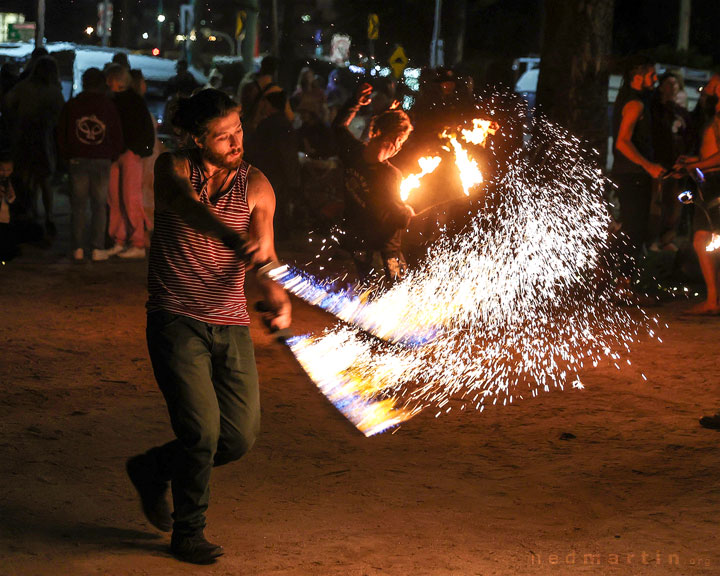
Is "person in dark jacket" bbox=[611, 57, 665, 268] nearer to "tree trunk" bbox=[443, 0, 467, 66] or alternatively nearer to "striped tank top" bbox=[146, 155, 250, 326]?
"striped tank top" bbox=[146, 155, 250, 326]

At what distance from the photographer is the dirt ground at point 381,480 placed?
434 centimetres

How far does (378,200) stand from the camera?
25.3 ft

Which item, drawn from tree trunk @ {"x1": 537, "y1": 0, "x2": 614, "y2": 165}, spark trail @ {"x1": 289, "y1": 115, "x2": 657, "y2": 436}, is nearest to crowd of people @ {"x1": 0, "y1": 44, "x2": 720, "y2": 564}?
tree trunk @ {"x1": 537, "y1": 0, "x2": 614, "y2": 165}

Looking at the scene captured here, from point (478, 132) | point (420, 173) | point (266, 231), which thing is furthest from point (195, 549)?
point (478, 132)

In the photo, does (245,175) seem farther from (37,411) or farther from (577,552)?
(37,411)

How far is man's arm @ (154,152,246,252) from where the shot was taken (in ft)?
13.2

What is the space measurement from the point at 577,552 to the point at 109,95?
28.0 feet

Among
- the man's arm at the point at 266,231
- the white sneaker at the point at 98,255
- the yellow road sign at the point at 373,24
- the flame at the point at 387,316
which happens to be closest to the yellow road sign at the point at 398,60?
the yellow road sign at the point at 373,24

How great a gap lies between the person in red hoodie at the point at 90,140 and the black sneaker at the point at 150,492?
7.35 m

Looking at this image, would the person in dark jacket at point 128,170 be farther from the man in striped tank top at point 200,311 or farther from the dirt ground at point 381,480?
the man in striped tank top at point 200,311

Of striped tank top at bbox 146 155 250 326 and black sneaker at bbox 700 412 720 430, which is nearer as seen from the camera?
striped tank top at bbox 146 155 250 326

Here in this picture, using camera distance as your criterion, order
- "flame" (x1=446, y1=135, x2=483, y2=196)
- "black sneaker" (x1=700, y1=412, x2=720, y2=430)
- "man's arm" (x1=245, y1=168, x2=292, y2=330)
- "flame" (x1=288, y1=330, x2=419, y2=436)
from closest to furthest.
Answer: "man's arm" (x1=245, y1=168, x2=292, y2=330), "black sneaker" (x1=700, y1=412, x2=720, y2=430), "flame" (x1=288, y1=330, x2=419, y2=436), "flame" (x1=446, y1=135, x2=483, y2=196)

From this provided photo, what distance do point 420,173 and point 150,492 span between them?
4795 millimetres

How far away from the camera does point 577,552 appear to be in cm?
443
